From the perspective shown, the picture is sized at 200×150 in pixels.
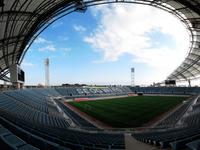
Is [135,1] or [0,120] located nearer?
[0,120]

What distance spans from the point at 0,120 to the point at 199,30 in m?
37.4

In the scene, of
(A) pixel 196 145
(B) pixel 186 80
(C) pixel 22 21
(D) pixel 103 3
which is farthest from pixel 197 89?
(A) pixel 196 145

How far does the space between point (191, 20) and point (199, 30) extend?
3.56 m

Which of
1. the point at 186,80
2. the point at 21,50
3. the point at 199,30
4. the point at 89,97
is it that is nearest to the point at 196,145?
Result: the point at 199,30

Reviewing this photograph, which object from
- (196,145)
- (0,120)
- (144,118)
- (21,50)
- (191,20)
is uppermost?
(191,20)

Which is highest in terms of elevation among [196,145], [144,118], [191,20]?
[191,20]

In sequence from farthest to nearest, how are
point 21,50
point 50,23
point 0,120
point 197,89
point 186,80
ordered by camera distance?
point 186,80, point 197,89, point 21,50, point 50,23, point 0,120

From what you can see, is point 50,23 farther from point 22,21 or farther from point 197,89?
point 197,89

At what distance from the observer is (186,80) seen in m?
87.1

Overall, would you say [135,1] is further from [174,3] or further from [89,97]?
[89,97]

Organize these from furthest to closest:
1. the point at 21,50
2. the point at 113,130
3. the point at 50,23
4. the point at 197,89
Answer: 1. the point at 197,89
2. the point at 21,50
3. the point at 50,23
4. the point at 113,130

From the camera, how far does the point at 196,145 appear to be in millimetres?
6703

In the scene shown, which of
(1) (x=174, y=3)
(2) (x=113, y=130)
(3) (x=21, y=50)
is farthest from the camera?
(3) (x=21, y=50)

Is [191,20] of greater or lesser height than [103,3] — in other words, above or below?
below
